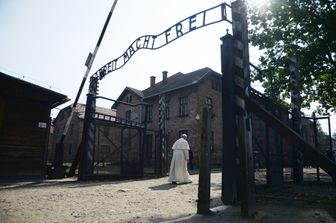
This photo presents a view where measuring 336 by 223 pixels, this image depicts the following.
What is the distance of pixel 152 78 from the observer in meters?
33.5

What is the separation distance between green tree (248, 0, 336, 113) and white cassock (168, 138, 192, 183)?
6.37m

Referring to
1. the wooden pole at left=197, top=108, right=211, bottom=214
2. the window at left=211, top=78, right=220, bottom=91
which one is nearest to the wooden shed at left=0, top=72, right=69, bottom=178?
the wooden pole at left=197, top=108, right=211, bottom=214

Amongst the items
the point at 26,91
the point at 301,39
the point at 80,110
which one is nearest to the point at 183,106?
the point at 301,39

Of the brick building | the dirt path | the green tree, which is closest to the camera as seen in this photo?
the dirt path

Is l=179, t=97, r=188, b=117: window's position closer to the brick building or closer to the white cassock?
the brick building

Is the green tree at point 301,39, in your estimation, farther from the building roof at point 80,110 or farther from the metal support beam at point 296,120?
the building roof at point 80,110

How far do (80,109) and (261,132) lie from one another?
34.8 meters

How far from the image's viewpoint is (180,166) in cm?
1047

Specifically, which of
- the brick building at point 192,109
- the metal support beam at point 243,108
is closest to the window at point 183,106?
the brick building at point 192,109

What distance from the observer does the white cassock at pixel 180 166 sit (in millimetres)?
10305

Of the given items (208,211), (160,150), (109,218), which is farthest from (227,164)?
(160,150)

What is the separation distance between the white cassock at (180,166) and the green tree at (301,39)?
6.37 meters

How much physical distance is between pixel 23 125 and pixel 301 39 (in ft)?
58.3

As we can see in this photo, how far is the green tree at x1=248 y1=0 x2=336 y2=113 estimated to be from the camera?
1529cm
